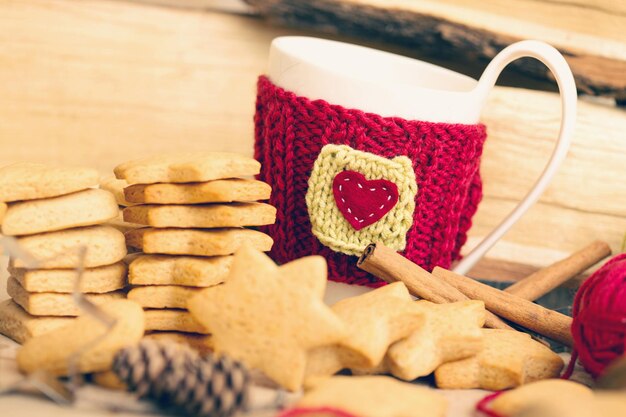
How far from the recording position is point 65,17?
121 centimetres

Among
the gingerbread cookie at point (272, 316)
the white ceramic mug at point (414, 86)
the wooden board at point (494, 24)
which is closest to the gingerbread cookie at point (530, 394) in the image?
the gingerbread cookie at point (272, 316)

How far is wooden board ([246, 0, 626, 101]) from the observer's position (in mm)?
1146

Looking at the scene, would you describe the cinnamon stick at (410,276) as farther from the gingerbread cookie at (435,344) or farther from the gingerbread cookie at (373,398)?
the gingerbread cookie at (373,398)

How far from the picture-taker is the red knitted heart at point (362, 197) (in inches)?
32.4

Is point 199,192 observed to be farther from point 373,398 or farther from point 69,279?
point 373,398

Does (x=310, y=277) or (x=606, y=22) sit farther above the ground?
(x=606, y=22)

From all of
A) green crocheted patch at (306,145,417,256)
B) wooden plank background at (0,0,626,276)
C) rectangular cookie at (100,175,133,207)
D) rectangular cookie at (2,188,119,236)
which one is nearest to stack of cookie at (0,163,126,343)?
rectangular cookie at (2,188,119,236)

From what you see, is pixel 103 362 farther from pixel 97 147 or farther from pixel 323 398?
pixel 97 147

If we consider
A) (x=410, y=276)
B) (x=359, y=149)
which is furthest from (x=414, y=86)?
(x=410, y=276)

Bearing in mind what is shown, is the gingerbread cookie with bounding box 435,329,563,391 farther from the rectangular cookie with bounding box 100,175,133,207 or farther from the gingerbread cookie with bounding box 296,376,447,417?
the rectangular cookie with bounding box 100,175,133,207

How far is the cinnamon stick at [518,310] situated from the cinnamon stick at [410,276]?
0.02 m

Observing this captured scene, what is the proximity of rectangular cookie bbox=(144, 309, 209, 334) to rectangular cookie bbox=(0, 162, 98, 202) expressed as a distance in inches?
6.1

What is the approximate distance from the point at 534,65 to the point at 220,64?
53cm

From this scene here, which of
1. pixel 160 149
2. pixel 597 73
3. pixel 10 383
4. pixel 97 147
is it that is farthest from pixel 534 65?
pixel 10 383
